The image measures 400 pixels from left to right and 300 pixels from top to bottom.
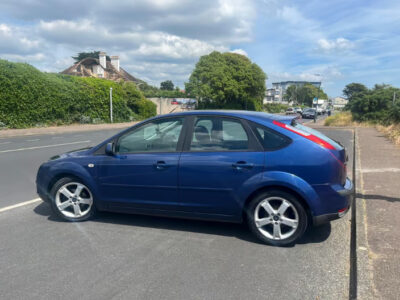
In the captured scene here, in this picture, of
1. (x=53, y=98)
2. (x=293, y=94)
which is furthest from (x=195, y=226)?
(x=293, y=94)

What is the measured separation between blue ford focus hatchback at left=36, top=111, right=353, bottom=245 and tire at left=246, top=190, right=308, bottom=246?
1 centimetres

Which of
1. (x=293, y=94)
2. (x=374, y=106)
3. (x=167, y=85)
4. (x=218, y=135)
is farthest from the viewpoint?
(x=293, y=94)

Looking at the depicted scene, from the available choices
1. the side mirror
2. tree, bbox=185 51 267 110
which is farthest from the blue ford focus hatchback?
tree, bbox=185 51 267 110

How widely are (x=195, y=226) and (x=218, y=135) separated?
4.32ft

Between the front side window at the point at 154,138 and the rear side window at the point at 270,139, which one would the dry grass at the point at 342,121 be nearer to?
the rear side window at the point at 270,139

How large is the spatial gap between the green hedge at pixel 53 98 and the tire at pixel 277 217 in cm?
2016

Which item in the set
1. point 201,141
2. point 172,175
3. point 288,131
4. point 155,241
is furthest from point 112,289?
point 288,131

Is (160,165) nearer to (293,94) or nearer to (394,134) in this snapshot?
(394,134)

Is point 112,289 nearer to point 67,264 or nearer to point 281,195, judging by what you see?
point 67,264

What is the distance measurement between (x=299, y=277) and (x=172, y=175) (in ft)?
6.08

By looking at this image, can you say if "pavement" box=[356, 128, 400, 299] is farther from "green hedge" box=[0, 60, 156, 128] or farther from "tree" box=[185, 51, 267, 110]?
"tree" box=[185, 51, 267, 110]

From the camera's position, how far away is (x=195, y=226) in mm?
4859

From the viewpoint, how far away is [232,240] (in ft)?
14.4

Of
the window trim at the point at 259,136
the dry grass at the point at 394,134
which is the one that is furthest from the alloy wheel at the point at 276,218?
the dry grass at the point at 394,134
